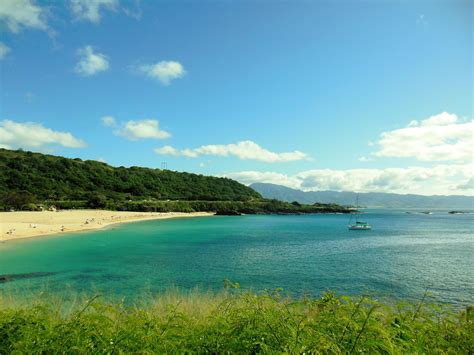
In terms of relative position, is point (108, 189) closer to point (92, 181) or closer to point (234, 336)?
point (92, 181)

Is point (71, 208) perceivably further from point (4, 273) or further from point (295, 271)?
point (295, 271)

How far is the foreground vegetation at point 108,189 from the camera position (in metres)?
80.1

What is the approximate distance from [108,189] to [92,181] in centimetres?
617

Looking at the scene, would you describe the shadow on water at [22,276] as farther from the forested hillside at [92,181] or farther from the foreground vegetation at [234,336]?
the forested hillside at [92,181]

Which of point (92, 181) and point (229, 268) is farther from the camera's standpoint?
point (92, 181)

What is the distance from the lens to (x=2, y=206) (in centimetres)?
5838

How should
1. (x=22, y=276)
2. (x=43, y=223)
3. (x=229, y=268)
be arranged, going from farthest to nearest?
1. (x=43, y=223)
2. (x=229, y=268)
3. (x=22, y=276)

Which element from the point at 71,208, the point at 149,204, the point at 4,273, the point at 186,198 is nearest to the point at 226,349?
the point at 4,273

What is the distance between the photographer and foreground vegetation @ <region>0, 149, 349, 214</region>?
80125 mm

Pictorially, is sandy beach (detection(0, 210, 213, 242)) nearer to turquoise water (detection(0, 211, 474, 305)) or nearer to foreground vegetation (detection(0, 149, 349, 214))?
turquoise water (detection(0, 211, 474, 305))

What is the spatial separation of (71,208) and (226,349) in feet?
271

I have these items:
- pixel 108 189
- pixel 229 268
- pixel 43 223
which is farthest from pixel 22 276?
pixel 108 189

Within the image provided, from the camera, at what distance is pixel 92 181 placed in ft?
344

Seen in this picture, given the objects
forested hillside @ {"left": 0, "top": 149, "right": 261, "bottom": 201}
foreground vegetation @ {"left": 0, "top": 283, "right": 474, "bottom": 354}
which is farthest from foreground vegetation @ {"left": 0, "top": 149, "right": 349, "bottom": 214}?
foreground vegetation @ {"left": 0, "top": 283, "right": 474, "bottom": 354}
